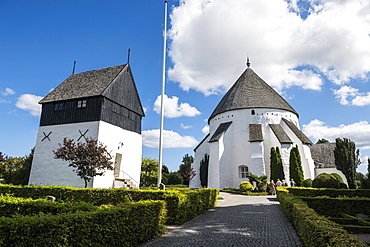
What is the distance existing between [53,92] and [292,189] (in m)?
23.0

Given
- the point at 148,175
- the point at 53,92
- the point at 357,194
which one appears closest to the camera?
the point at 357,194

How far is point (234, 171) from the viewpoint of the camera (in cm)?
2836

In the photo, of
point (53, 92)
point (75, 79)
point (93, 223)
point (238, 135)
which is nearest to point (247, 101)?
point (238, 135)

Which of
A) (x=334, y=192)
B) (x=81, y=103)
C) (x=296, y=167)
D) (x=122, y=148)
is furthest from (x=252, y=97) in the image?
(x=81, y=103)

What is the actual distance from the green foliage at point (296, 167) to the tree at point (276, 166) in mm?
1106

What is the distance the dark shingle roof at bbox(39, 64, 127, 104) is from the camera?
20656 mm

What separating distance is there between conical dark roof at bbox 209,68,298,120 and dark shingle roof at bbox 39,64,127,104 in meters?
15.1

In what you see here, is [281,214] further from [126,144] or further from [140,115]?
[140,115]

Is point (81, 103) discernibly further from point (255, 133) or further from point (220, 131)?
point (255, 133)

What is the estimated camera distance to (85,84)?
2212 cm

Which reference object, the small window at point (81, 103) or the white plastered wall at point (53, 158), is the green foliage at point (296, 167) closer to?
the white plastered wall at point (53, 158)

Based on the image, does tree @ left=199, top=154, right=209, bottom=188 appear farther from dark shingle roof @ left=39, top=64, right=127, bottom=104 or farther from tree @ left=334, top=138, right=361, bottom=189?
dark shingle roof @ left=39, top=64, right=127, bottom=104

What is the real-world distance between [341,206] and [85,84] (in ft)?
71.0

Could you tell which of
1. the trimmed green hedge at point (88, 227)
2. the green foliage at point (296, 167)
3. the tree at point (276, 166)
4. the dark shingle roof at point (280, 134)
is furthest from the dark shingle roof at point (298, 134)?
the trimmed green hedge at point (88, 227)
